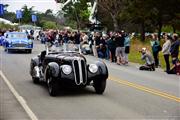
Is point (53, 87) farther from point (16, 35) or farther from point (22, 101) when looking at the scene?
point (16, 35)

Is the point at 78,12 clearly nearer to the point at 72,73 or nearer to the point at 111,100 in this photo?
the point at 72,73

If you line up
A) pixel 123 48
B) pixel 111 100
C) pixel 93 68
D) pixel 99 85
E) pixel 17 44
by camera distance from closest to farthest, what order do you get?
1. pixel 111 100
2. pixel 93 68
3. pixel 99 85
4. pixel 123 48
5. pixel 17 44

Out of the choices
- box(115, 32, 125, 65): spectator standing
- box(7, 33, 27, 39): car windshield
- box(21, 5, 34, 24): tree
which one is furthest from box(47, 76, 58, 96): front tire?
box(21, 5, 34, 24): tree

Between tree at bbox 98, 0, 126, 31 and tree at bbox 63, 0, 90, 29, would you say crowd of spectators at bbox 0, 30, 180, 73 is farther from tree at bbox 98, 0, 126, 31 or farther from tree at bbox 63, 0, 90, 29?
tree at bbox 63, 0, 90, 29

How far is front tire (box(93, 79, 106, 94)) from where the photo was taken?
13.8 metres

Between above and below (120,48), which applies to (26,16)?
above

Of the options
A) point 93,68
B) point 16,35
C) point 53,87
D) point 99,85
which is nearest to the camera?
point 53,87

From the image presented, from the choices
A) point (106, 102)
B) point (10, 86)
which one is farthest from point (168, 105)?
point (10, 86)

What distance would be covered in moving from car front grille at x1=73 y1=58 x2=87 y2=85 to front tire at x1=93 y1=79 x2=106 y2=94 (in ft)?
1.96

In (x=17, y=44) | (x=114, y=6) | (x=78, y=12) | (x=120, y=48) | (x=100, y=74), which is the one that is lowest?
(x=100, y=74)

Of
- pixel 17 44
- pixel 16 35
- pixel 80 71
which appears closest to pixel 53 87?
pixel 80 71

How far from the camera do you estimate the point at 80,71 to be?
1337 centimetres

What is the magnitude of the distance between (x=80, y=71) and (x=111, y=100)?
1.32 metres

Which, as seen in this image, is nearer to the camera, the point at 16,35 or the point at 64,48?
the point at 64,48
